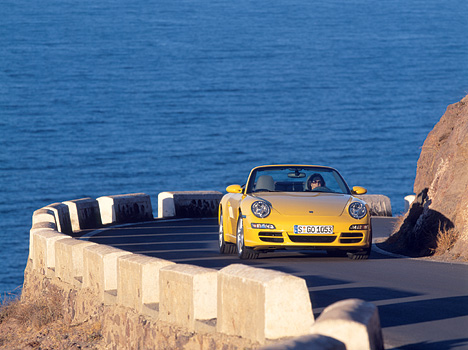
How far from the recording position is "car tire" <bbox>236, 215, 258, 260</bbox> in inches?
488

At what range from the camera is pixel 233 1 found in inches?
6673

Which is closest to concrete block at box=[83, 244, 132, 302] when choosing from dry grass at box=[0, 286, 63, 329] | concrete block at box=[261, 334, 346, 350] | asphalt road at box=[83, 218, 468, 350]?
dry grass at box=[0, 286, 63, 329]

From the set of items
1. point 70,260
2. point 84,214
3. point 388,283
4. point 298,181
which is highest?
point 298,181

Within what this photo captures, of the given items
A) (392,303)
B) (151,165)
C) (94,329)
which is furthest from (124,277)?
(151,165)

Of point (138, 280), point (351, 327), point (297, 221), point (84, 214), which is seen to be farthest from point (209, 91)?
point (351, 327)

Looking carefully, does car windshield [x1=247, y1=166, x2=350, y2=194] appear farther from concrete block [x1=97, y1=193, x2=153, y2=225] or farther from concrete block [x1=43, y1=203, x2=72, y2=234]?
concrete block [x1=97, y1=193, x2=153, y2=225]

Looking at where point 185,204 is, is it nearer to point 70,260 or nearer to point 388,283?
point 70,260

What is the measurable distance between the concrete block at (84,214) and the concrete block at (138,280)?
40.9 feet

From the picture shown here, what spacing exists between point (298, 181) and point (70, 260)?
3677mm

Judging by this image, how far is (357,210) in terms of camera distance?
483 inches

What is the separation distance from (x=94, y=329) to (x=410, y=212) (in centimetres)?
716

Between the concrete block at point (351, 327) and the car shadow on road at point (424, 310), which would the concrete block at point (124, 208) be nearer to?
the car shadow on road at point (424, 310)

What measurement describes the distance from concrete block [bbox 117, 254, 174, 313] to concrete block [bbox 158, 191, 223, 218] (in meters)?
16.3

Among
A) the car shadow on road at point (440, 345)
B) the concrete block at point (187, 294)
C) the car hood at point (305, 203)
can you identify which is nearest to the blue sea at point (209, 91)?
the car hood at point (305, 203)
